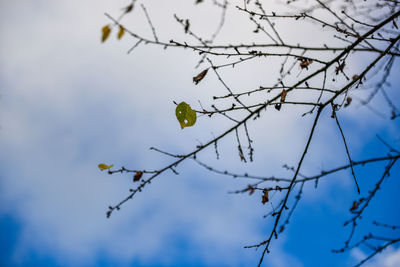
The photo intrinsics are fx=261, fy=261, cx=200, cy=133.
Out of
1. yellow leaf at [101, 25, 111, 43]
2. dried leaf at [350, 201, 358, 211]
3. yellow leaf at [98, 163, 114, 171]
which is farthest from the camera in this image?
dried leaf at [350, 201, 358, 211]

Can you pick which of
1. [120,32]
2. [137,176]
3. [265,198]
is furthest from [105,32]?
[265,198]

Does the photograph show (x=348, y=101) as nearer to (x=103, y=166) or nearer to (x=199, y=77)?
(x=199, y=77)

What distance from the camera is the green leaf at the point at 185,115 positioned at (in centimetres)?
237

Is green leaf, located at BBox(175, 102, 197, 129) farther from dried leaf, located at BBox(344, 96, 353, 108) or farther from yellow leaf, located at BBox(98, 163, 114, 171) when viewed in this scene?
dried leaf, located at BBox(344, 96, 353, 108)

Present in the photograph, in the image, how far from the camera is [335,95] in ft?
8.21

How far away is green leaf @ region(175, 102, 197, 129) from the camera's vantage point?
2.37 m

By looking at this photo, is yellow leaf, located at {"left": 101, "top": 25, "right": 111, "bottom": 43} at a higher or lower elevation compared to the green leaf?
lower

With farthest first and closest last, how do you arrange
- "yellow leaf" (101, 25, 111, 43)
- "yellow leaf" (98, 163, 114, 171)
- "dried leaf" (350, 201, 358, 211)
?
"dried leaf" (350, 201, 358, 211) → "yellow leaf" (98, 163, 114, 171) → "yellow leaf" (101, 25, 111, 43)

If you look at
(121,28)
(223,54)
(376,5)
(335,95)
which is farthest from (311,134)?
(376,5)

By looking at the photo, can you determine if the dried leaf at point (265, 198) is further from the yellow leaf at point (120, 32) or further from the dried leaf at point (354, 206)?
the yellow leaf at point (120, 32)

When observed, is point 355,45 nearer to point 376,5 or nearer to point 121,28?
point 376,5

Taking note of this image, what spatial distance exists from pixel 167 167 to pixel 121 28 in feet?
4.09

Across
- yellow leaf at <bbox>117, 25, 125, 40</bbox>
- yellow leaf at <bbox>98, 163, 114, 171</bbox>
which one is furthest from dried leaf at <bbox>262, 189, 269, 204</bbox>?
yellow leaf at <bbox>117, 25, 125, 40</bbox>

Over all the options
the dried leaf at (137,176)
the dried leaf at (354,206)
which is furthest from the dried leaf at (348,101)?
the dried leaf at (137,176)
